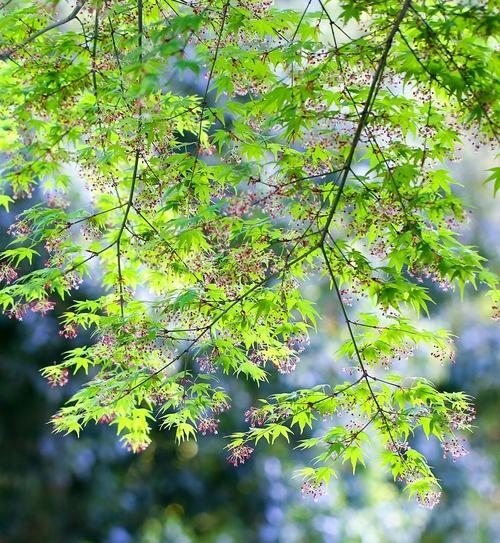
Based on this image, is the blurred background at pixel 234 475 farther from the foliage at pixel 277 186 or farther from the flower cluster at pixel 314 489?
the flower cluster at pixel 314 489

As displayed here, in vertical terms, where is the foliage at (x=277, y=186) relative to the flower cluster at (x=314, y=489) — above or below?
above

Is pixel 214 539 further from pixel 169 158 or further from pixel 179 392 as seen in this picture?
pixel 169 158

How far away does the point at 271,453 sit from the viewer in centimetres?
773

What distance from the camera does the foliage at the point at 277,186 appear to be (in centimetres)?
234

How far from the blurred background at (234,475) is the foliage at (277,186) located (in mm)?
4035

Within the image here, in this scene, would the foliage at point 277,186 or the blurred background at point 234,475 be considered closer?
the foliage at point 277,186

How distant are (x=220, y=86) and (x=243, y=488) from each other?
18.9 ft

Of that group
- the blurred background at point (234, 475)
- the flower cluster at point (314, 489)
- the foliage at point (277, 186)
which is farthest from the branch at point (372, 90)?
the blurred background at point (234, 475)

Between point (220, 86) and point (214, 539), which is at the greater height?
point (220, 86)

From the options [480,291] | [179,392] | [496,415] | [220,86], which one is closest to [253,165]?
[220,86]

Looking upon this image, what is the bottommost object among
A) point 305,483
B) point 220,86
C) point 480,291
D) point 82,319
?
point 305,483

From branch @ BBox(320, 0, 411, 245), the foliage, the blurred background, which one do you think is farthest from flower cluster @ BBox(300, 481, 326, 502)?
the blurred background

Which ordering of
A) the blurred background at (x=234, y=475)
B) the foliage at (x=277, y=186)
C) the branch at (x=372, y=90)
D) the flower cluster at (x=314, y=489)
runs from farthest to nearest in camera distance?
the blurred background at (x=234, y=475) → the flower cluster at (x=314, y=489) → the foliage at (x=277, y=186) → the branch at (x=372, y=90)

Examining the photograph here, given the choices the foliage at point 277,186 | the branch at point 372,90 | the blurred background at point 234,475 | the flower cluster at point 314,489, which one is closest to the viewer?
the branch at point 372,90
